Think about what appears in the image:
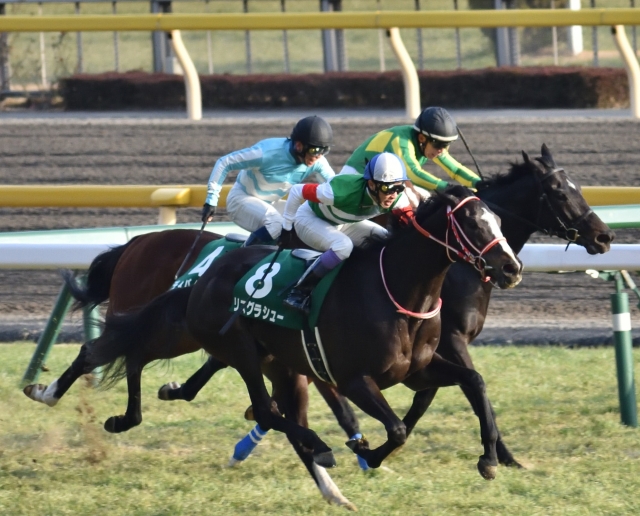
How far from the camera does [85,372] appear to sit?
5.71 metres

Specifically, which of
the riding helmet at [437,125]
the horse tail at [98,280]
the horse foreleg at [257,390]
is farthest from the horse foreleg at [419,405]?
the horse tail at [98,280]

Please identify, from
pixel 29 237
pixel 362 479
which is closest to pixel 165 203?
pixel 29 237

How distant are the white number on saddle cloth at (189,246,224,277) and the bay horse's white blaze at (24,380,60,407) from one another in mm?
957

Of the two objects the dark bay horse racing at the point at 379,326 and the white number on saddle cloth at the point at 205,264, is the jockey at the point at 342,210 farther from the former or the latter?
the white number on saddle cloth at the point at 205,264

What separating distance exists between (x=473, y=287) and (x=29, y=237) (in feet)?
9.78

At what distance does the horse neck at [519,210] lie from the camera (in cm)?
565

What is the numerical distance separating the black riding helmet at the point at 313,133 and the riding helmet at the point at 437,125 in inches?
19.6

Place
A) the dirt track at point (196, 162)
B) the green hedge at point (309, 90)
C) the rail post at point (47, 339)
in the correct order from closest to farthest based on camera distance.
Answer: the rail post at point (47, 339) < the dirt track at point (196, 162) < the green hedge at point (309, 90)

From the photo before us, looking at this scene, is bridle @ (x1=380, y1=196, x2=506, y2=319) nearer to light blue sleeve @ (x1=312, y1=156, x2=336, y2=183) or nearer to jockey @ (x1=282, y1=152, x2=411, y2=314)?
jockey @ (x1=282, y1=152, x2=411, y2=314)

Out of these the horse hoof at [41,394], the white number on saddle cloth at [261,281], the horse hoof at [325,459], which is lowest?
the horse hoof at [325,459]

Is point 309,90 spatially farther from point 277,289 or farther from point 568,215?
point 277,289

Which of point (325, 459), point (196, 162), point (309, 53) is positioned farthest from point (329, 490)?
point (309, 53)

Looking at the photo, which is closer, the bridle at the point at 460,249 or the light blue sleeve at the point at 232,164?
the bridle at the point at 460,249

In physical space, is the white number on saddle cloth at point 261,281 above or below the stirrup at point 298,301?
above
